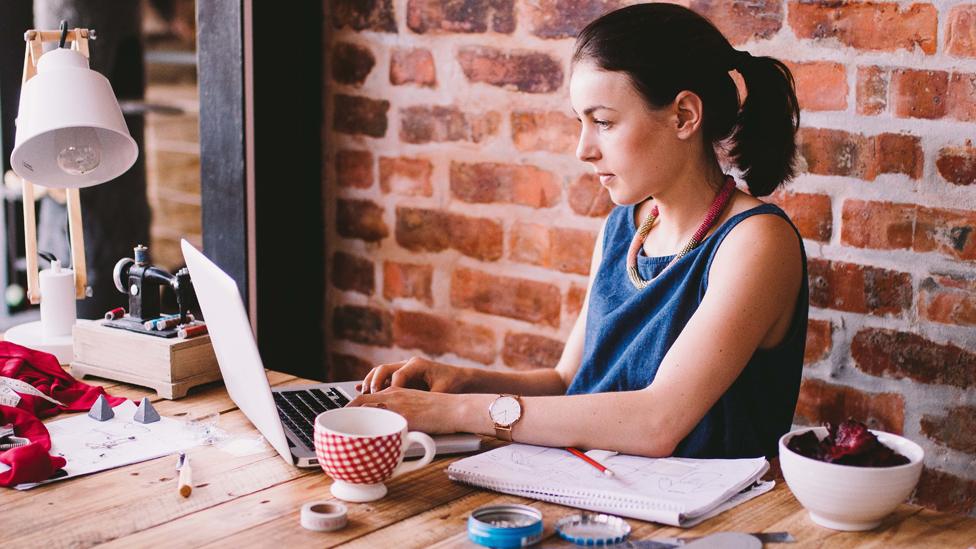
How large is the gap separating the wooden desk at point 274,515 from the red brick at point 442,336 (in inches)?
37.7

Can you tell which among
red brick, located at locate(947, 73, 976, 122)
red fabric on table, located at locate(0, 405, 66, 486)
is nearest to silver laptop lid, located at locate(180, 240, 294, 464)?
red fabric on table, located at locate(0, 405, 66, 486)

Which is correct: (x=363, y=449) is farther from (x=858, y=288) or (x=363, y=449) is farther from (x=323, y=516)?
(x=858, y=288)

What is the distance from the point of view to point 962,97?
5.40 ft

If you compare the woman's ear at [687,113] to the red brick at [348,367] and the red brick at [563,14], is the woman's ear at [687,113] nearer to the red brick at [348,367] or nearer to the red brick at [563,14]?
the red brick at [563,14]

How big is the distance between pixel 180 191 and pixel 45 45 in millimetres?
3447

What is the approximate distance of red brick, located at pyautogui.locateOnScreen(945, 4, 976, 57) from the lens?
163 centimetres

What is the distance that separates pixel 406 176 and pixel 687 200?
90 cm

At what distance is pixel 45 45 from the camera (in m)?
2.24

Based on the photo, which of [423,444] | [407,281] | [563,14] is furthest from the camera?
[407,281]

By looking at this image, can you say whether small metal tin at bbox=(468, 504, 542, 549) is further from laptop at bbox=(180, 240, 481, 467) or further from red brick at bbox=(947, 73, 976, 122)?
red brick at bbox=(947, 73, 976, 122)

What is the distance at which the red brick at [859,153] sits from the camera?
5.61 feet

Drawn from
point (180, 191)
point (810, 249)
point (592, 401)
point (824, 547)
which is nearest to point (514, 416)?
point (592, 401)

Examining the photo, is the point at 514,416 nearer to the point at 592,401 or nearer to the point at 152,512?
the point at 592,401

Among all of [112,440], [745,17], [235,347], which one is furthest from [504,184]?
[112,440]
